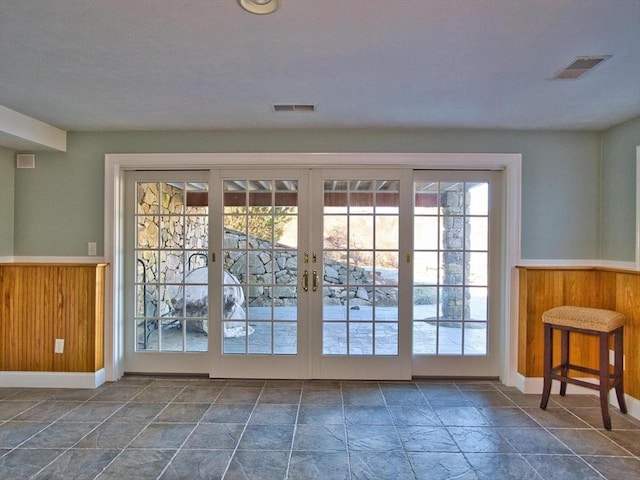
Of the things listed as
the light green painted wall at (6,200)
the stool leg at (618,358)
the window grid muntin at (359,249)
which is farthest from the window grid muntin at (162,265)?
the stool leg at (618,358)

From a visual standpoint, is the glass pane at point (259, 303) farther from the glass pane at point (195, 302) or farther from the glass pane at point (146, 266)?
the glass pane at point (146, 266)

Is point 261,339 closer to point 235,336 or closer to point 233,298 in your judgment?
point 235,336

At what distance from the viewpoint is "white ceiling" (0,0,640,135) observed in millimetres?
1621

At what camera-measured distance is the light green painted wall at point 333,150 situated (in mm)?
3283

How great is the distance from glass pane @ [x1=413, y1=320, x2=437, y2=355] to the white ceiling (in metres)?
1.82

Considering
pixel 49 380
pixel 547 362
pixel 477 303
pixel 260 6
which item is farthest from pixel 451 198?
pixel 49 380

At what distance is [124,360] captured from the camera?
3525mm

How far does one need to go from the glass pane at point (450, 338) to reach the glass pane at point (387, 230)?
34.8 inches

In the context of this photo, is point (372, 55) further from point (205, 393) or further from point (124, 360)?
point (124, 360)

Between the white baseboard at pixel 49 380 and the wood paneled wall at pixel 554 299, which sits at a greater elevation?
the wood paneled wall at pixel 554 299

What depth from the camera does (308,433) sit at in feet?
8.13

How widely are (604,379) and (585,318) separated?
43 centimetres

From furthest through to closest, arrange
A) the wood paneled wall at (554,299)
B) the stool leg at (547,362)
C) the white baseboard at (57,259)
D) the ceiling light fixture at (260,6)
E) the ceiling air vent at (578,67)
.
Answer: the white baseboard at (57,259) < the wood paneled wall at (554,299) < the stool leg at (547,362) < the ceiling air vent at (578,67) < the ceiling light fixture at (260,6)

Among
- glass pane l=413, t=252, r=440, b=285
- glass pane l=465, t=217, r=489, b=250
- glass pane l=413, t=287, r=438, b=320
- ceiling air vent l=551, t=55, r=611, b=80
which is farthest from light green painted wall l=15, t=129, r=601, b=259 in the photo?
ceiling air vent l=551, t=55, r=611, b=80
